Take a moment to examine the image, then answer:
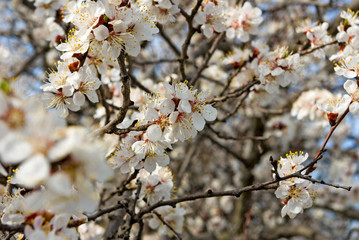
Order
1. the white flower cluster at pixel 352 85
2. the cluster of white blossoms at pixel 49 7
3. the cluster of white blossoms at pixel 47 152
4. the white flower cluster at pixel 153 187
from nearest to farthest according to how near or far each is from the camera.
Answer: the cluster of white blossoms at pixel 47 152 → the white flower cluster at pixel 352 85 → the white flower cluster at pixel 153 187 → the cluster of white blossoms at pixel 49 7

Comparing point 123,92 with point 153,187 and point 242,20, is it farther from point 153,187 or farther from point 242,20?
point 242,20

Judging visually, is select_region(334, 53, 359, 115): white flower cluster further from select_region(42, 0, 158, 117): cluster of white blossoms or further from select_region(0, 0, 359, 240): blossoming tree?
select_region(42, 0, 158, 117): cluster of white blossoms

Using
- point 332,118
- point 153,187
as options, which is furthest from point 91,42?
point 332,118

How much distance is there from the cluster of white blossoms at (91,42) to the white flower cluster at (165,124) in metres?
0.29

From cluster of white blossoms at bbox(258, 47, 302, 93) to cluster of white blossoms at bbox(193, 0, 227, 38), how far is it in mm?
420

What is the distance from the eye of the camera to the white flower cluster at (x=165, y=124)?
1.41 metres

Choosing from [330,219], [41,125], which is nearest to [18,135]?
[41,125]

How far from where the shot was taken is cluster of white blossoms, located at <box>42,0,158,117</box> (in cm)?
138


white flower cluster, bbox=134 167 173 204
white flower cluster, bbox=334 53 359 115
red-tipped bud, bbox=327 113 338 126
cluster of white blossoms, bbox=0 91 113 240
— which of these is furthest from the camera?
white flower cluster, bbox=134 167 173 204

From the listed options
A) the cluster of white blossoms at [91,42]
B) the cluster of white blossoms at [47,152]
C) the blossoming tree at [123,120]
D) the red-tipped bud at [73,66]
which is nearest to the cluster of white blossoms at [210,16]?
the blossoming tree at [123,120]

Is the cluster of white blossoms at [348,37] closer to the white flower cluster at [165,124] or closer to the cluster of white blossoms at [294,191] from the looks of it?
the cluster of white blossoms at [294,191]

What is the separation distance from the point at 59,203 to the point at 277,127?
13.6ft

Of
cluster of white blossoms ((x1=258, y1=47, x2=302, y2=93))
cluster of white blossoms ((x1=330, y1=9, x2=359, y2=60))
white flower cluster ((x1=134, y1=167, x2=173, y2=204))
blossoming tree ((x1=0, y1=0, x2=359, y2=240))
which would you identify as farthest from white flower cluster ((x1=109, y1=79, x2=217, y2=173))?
cluster of white blossoms ((x1=330, y1=9, x2=359, y2=60))

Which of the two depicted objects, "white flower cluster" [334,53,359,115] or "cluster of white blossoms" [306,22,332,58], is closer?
"white flower cluster" [334,53,359,115]
